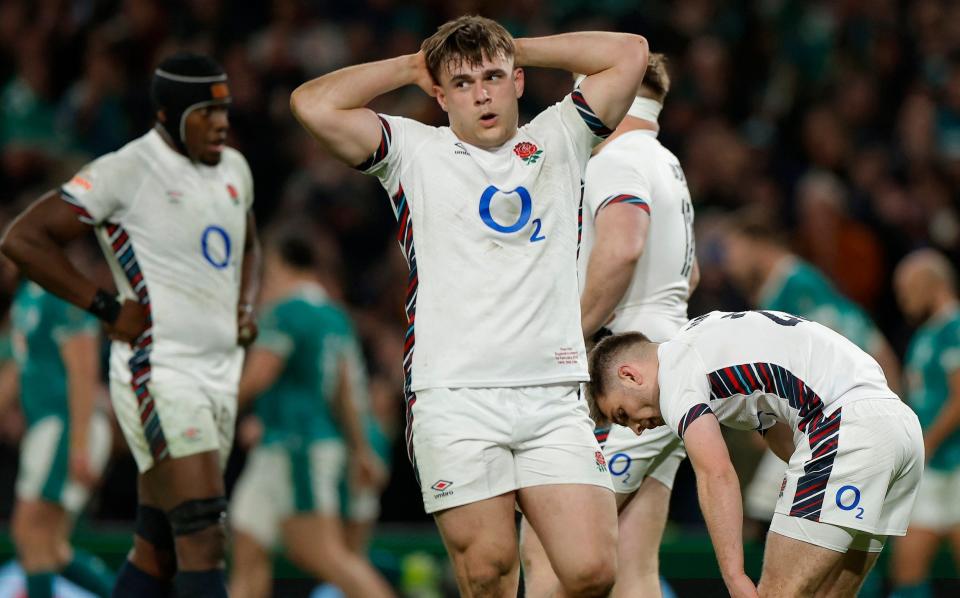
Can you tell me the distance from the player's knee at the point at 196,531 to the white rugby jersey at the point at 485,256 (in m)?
1.47

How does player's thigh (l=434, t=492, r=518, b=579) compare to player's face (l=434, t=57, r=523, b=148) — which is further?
player's face (l=434, t=57, r=523, b=148)


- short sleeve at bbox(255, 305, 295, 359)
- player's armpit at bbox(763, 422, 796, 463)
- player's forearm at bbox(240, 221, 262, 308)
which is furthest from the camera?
short sleeve at bbox(255, 305, 295, 359)

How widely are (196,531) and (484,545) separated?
1.70m

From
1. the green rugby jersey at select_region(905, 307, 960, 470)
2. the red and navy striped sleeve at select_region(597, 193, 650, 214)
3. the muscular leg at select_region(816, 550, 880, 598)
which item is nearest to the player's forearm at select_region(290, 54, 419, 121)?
the red and navy striped sleeve at select_region(597, 193, 650, 214)

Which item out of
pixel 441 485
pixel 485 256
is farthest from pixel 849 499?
pixel 485 256

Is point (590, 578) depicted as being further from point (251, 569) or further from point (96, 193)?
point (251, 569)

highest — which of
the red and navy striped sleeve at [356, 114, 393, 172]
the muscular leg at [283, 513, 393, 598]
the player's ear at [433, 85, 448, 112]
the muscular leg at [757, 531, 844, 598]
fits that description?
the player's ear at [433, 85, 448, 112]

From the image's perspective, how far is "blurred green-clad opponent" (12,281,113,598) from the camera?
26.7 feet

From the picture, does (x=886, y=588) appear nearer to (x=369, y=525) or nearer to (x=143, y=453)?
(x=369, y=525)

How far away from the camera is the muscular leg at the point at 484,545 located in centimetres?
488

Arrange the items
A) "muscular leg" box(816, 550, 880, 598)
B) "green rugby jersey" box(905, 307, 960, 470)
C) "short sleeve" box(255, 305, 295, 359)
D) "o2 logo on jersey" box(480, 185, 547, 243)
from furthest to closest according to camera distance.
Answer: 1. "green rugby jersey" box(905, 307, 960, 470)
2. "short sleeve" box(255, 305, 295, 359)
3. "muscular leg" box(816, 550, 880, 598)
4. "o2 logo on jersey" box(480, 185, 547, 243)

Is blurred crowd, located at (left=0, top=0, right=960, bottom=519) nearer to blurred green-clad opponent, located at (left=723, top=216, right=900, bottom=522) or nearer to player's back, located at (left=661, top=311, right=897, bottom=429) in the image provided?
blurred green-clad opponent, located at (left=723, top=216, right=900, bottom=522)

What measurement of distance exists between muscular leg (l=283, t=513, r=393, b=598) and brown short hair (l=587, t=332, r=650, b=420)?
12.0 feet

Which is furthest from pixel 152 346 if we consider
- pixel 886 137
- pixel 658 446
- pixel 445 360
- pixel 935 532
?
pixel 886 137
